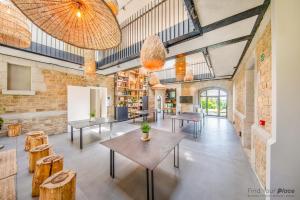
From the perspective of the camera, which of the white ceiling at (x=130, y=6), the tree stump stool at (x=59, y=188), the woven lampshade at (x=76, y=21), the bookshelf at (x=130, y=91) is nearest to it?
the woven lampshade at (x=76, y=21)

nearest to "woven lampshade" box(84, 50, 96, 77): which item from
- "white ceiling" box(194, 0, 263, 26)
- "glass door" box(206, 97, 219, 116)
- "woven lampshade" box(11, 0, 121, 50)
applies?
"woven lampshade" box(11, 0, 121, 50)

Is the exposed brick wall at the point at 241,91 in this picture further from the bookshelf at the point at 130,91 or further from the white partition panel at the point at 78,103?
the white partition panel at the point at 78,103

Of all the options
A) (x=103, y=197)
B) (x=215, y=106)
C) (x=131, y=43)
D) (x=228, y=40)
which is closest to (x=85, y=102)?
(x=131, y=43)

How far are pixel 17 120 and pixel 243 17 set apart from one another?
711 centimetres

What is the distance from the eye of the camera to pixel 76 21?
98 cm

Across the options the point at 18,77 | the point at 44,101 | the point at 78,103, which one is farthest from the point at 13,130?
the point at 78,103

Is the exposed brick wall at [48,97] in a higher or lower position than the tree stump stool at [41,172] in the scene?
higher

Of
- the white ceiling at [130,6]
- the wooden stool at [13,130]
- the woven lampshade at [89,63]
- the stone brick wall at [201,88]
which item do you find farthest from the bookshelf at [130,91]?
the woven lampshade at [89,63]

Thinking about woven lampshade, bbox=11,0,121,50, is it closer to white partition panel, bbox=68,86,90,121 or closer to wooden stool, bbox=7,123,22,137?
wooden stool, bbox=7,123,22,137

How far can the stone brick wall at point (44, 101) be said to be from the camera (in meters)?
4.03

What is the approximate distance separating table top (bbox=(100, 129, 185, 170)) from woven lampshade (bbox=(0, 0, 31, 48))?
2.17 meters

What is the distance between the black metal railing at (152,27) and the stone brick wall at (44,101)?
1.98 m

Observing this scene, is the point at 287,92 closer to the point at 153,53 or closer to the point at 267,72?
the point at 267,72

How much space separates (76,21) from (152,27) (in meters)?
3.42
